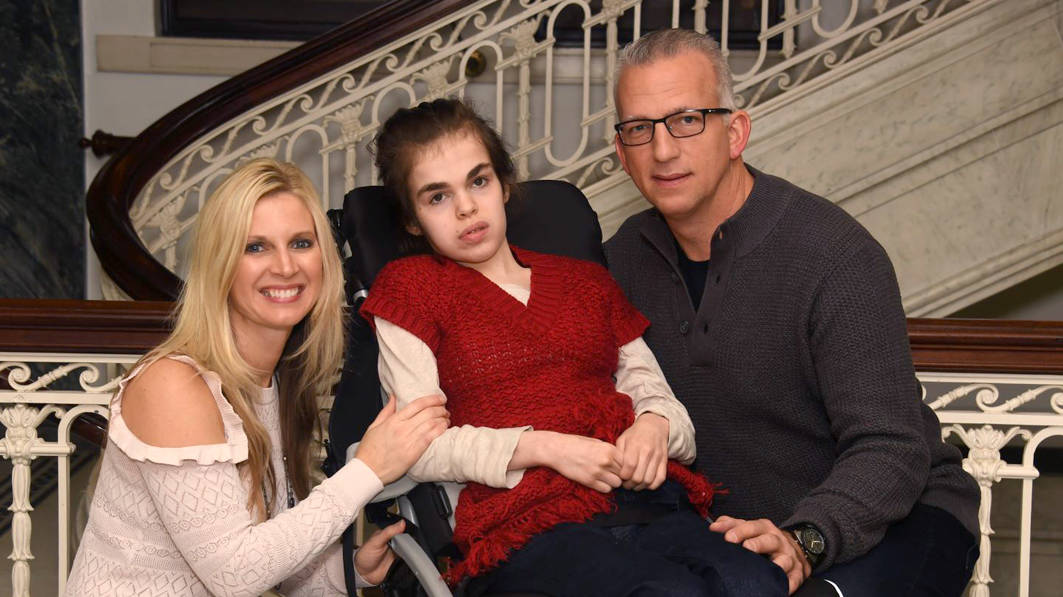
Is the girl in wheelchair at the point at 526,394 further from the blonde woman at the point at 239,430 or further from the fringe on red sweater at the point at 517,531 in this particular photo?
the blonde woman at the point at 239,430

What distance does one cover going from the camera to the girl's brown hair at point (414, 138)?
6.13 ft

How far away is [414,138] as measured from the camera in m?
1.86

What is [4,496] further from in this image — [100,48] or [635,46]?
[635,46]

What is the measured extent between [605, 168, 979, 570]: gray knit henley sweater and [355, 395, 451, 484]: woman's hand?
535 mm

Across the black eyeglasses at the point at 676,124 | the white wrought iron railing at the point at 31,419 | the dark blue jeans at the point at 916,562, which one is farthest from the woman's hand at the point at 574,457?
Answer: the white wrought iron railing at the point at 31,419

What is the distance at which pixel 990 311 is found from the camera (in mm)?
4750

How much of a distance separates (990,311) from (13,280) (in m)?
4.15

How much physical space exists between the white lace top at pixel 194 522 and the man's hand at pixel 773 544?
56cm

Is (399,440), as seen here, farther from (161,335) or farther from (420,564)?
(161,335)

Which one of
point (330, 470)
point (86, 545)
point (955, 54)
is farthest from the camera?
point (955, 54)

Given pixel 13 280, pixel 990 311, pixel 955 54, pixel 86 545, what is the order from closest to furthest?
pixel 86 545, pixel 955 54, pixel 13 280, pixel 990 311

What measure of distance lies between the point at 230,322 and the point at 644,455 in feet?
2.39

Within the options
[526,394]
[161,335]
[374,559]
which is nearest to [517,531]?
[526,394]

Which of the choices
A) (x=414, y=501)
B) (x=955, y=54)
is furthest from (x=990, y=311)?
(x=414, y=501)
